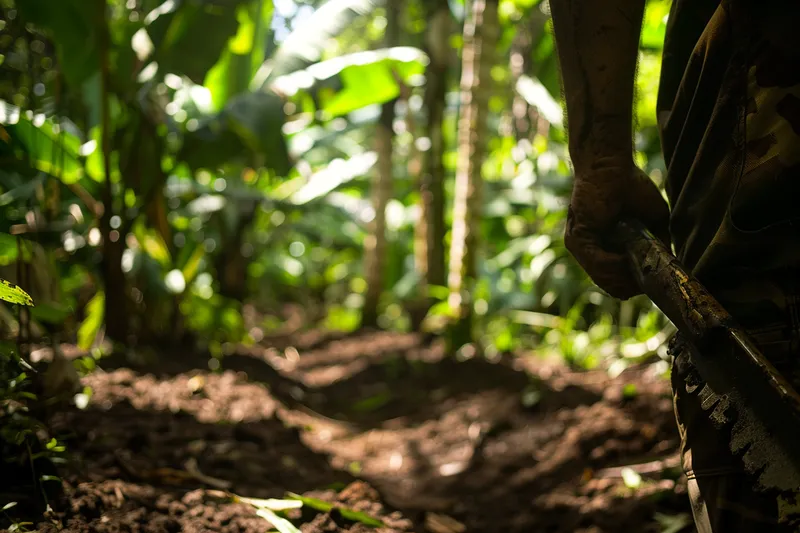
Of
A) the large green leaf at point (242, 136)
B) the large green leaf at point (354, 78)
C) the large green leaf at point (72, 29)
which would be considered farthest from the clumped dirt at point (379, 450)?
the large green leaf at point (354, 78)

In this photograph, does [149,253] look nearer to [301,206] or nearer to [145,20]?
[145,20]

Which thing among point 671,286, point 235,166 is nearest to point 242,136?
point 235,166

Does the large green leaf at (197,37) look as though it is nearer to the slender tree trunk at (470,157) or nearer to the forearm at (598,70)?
the slender tree trunk at (470,157)

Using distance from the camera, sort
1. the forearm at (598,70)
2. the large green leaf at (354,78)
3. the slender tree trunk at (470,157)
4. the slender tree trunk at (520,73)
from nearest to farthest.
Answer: the forearm at (598,70) → the slender tree trunk at (470,157) → the large green leaf at (354,78) → the slender tree trunk at (520,73)

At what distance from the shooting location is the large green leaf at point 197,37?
365 centimetres

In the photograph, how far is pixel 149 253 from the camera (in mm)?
3953

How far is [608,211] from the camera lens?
52.4 inches

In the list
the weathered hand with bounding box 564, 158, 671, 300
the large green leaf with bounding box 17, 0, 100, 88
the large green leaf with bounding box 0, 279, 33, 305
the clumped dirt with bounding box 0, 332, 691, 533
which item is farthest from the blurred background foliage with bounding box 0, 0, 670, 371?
the weathered hand with bounding box 564, 158, 671, 300

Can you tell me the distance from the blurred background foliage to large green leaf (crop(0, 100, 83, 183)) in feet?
0.06

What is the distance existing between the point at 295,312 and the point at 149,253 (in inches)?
241

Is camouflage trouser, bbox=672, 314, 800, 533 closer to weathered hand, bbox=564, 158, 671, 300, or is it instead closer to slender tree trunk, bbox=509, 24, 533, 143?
weathered hand, bbox=564, 158, 671, 300

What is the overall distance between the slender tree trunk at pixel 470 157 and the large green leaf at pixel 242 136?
3.80ft

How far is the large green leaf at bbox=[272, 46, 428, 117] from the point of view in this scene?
14.8ft

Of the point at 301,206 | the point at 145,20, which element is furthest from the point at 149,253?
the point at 301,206
